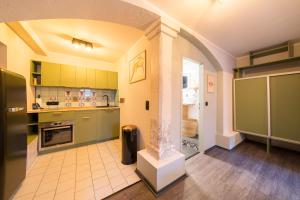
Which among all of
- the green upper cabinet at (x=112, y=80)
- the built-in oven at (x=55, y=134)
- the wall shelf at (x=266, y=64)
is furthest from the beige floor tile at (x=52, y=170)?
the wall shelf at (x=266, y=64)

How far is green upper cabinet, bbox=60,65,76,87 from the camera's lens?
295 centimetres

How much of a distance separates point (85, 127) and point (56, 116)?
0.65m

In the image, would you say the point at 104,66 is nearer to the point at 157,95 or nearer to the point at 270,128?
the point at 157,95

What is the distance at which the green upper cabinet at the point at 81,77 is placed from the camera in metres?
3.13

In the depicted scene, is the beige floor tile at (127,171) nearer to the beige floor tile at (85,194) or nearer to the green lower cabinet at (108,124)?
the beige floor tile at (85,194)

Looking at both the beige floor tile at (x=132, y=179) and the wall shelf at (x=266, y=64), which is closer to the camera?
the beige floor tile at (x=132, y=179)

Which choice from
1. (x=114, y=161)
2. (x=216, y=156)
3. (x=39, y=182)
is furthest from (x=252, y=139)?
(x=39, y=182)

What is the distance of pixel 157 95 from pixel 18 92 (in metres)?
1.72

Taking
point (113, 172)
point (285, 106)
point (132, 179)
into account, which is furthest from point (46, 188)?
point (285, 106)

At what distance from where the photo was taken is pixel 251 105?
2812 millimetres

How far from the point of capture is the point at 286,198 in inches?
55.2

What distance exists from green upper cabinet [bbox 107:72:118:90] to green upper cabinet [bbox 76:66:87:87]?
628mm

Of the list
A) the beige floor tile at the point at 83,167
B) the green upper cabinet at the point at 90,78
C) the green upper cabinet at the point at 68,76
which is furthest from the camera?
the green upper cabinet at the point at 90,78

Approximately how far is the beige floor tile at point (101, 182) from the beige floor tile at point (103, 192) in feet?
0.21
